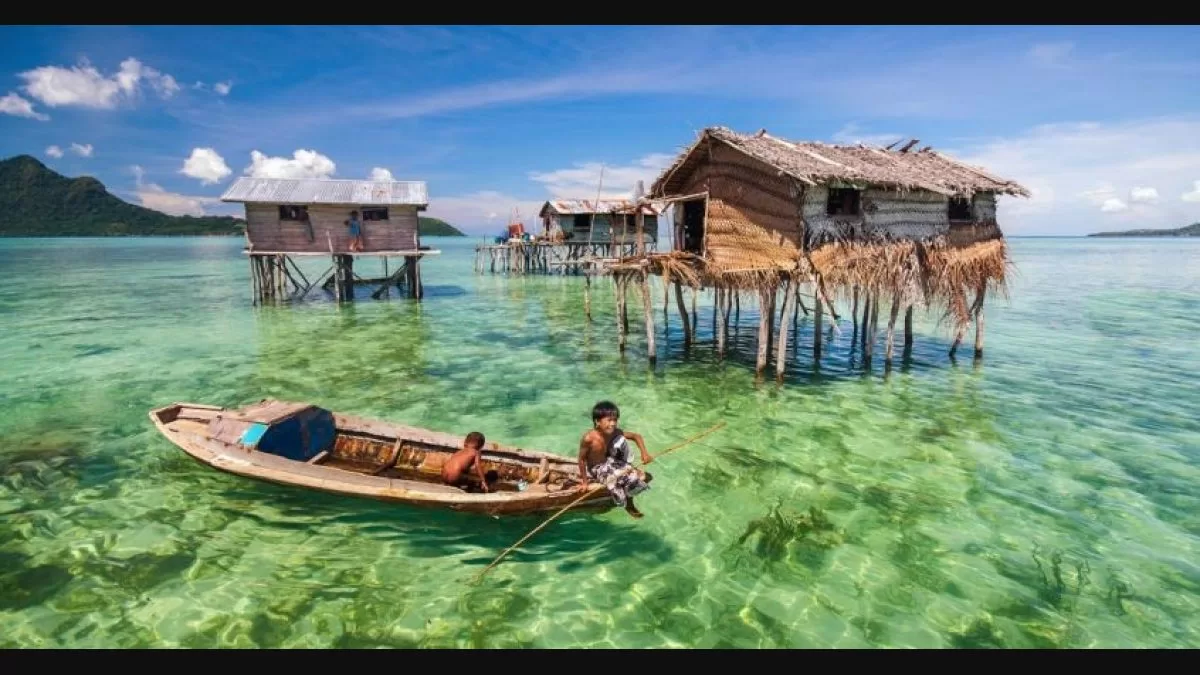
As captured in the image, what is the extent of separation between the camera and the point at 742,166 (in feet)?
50.6

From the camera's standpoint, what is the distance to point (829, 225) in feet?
48.9

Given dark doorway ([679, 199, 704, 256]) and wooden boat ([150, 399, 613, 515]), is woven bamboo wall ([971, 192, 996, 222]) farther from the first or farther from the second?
wooden boat ([150, 399, 613, 515])

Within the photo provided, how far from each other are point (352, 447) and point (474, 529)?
330 cm

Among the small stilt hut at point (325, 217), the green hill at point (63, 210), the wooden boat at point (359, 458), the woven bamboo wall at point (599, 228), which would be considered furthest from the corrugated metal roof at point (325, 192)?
the green hill at point (63, 210)

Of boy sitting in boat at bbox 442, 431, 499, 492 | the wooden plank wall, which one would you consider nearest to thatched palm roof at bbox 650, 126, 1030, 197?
boy sitting in boat at bbox 442, 431, 499, 492

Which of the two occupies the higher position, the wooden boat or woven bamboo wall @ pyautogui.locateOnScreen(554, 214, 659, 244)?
woven bamboo wall @ pyautogui.locateOnScreen(554, 214, 659, 244)

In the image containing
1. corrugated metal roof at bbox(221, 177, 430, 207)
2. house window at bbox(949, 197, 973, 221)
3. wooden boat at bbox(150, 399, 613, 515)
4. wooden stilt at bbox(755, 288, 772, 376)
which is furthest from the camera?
corrugated metal roof at bbox(221, 177, 430, 207)

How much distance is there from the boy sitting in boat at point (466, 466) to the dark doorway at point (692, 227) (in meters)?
11.6

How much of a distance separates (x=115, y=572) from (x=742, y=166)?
47.7 ft

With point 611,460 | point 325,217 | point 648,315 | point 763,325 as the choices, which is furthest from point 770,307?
point 325,217

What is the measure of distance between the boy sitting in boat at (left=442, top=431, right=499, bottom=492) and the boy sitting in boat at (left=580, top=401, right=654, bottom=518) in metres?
1.53

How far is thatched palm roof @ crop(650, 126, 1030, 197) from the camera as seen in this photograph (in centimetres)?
1417

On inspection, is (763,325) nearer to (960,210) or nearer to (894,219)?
(894,219)

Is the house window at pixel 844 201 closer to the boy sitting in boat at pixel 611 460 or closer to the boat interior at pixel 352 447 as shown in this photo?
the boy sitting in boat at pixel 611 460
